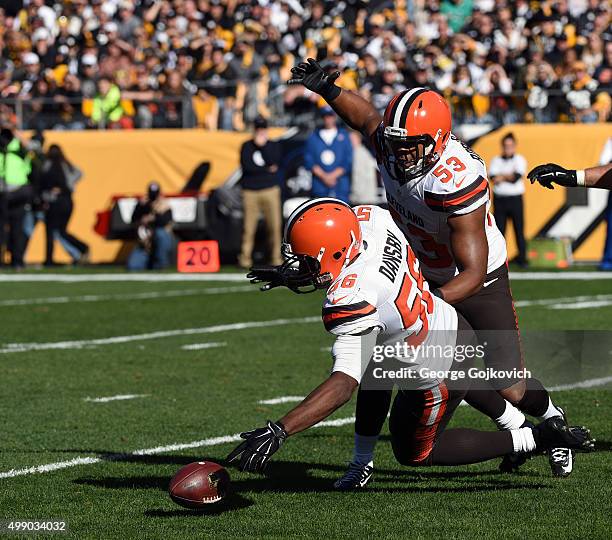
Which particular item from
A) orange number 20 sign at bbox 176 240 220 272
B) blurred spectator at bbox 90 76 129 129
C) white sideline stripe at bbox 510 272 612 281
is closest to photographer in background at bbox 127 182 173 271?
blurred spectator at bbox 90 76 129 129

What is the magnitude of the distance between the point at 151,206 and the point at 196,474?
13391 millimetres

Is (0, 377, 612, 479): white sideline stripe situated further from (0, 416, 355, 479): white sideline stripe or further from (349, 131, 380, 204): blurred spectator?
(349, 131, 380, 204): blurred spectator

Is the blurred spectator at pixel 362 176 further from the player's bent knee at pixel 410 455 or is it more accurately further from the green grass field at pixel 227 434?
the player's bent knee at pixel 410 455

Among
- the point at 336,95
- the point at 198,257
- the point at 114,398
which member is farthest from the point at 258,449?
the point at 114,398

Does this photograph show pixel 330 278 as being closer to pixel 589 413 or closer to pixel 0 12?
pixel 589 413

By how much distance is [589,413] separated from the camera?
762cm

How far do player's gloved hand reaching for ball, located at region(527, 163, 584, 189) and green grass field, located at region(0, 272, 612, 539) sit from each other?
4.20ft

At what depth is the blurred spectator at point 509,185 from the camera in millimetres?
16922

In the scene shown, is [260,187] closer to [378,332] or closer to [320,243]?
[378,332]

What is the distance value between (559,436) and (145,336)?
20.5 ft

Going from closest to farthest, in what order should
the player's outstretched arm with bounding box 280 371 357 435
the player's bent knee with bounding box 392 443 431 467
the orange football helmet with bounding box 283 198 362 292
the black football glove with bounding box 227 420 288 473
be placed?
the black football glove with bounding box 227 420 288 473 < the player's outstretched arm with bounding box 280 371 357 435 < the orange football helmet with bounding box 283 198 362 292 < the player's bent knee with bounding box 392 443 431 467

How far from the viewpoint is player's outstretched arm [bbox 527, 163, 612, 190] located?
6.16 metres

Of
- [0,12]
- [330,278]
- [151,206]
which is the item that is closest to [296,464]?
[330,278]

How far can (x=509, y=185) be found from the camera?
56.0 ft
